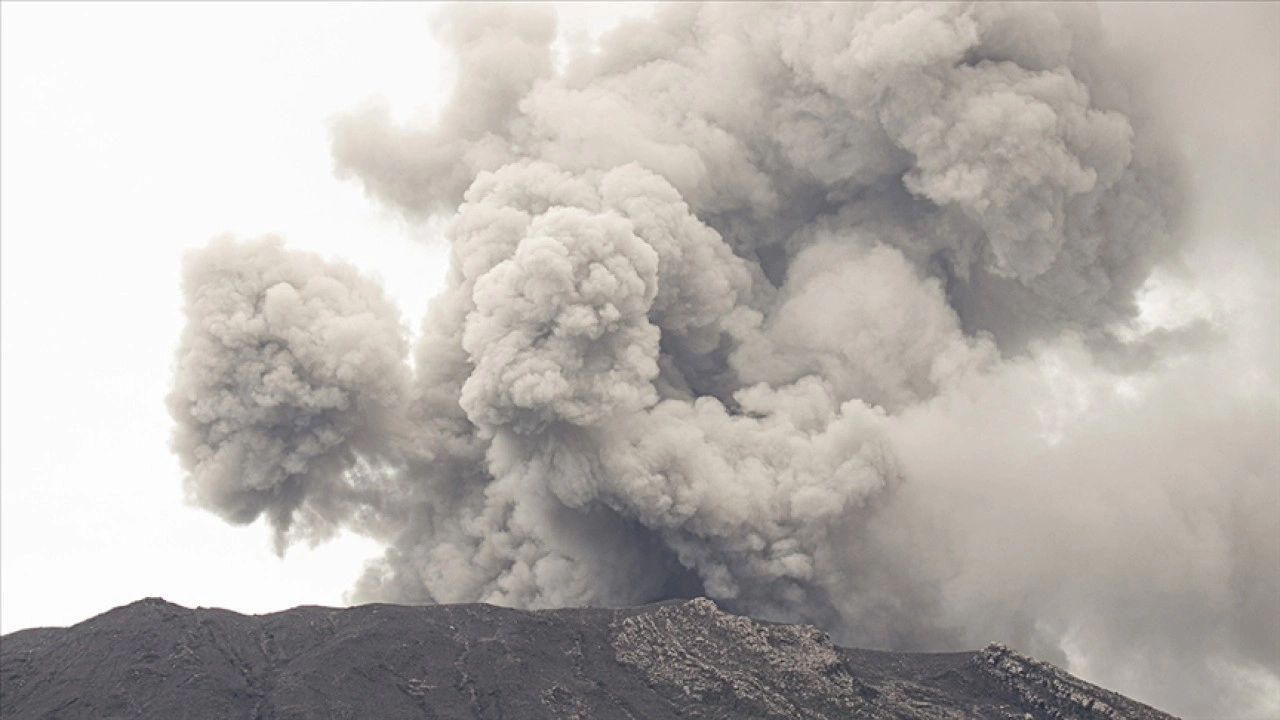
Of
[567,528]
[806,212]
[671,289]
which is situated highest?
[806,212]

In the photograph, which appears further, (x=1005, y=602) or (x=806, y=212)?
(x=806, y=212)

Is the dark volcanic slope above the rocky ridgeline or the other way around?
the other way around

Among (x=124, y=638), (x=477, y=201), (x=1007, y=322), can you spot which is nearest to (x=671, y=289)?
(x=477, y=201)

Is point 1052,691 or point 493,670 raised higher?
point 1052,691

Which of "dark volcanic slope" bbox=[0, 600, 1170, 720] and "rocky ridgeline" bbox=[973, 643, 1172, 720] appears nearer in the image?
"dark volcanic slope" bbox=[0, 600, 1170, 720]

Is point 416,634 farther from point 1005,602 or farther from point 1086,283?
point 1086,283

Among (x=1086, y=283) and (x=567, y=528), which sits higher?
(x=1086, y=283)

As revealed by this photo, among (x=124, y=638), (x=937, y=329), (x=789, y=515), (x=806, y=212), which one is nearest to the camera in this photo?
(x=124, y=638)

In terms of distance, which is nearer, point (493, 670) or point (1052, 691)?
point (493, 670)
